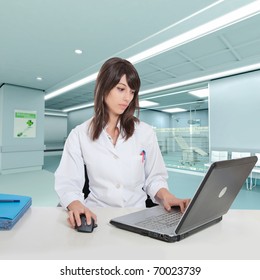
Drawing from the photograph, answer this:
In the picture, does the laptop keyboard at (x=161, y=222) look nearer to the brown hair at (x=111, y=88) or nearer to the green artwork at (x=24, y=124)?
the brown hair at (x=111, y=88)

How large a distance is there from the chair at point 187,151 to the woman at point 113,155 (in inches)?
253

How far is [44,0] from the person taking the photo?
2.73 meters

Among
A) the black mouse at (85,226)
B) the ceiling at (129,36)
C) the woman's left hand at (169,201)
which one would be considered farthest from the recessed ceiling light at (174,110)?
the black mouse at (85,226)

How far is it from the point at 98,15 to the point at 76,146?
260 centimetres

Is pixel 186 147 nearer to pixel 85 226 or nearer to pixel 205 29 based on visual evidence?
pixel 205 29

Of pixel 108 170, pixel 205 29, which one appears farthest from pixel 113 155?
pixel 205 29

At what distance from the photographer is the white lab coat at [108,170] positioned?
1.21 metres

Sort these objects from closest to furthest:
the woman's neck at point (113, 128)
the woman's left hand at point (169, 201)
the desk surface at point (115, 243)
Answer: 1. the desk surface at point (115, 243)
2. the woman's left hand at point (169, 201)
3. the woman's neck at point (113, 128)

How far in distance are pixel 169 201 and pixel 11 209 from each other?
2.30ft

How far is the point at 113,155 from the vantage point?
4.10 feet

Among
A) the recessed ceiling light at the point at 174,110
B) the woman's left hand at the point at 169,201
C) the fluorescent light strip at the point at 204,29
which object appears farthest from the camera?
the recessed ceiling light at the point at 174,110

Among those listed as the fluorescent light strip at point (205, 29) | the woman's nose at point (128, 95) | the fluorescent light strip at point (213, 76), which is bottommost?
the woman's nose at point (128, 95)

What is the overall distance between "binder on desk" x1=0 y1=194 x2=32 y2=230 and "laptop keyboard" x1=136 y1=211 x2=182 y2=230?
1.53 feet

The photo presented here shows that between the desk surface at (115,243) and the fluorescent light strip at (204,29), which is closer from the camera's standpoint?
the desk surface at (115,243)
